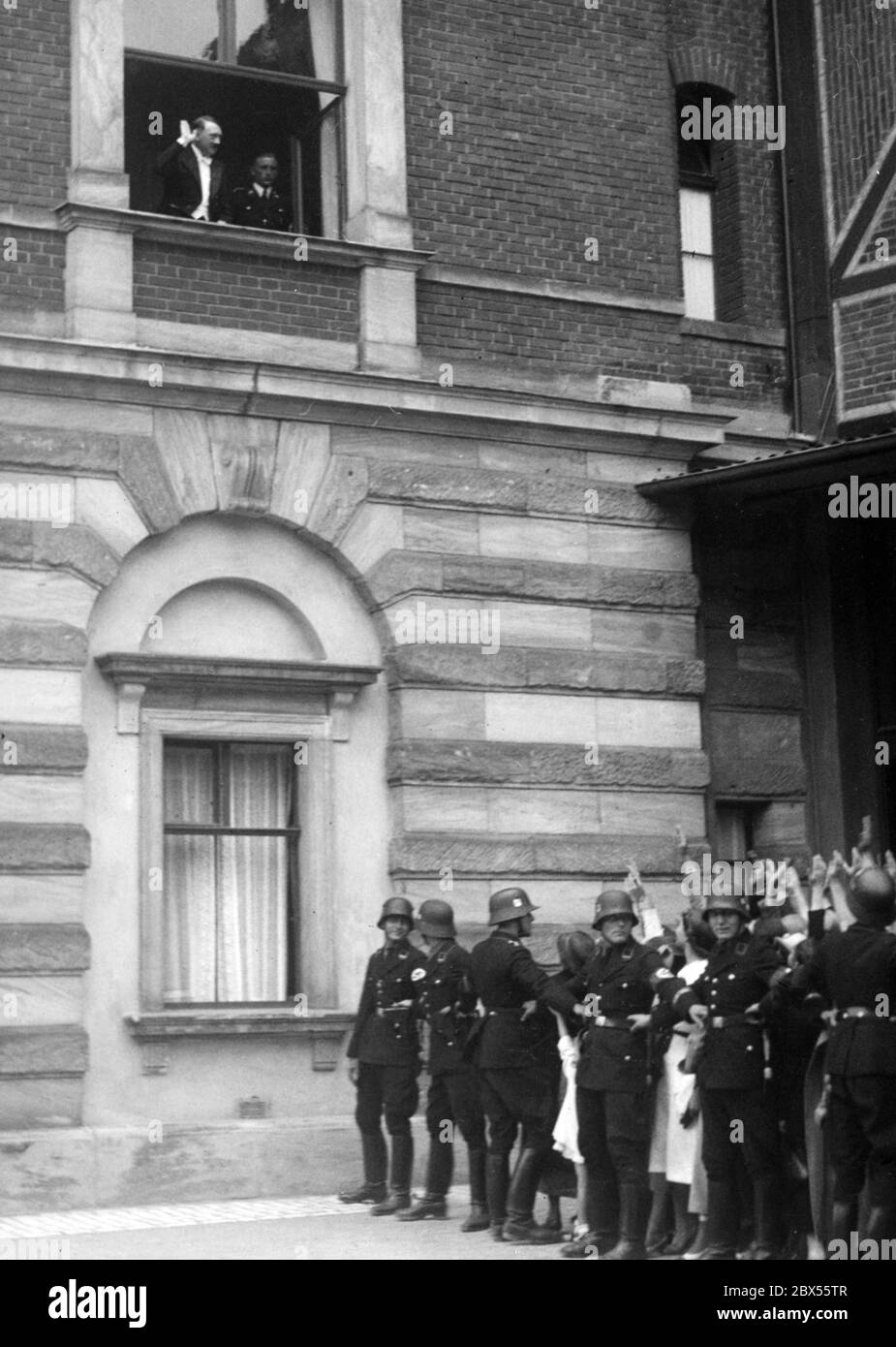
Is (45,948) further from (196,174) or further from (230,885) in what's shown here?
(196,174)

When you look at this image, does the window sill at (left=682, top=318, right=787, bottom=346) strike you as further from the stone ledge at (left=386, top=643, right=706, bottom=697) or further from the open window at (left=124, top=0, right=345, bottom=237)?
the open window at (left=124, top=0, right=345, bottom=237)

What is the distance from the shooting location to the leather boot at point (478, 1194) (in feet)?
41.0

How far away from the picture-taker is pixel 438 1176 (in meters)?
13.1

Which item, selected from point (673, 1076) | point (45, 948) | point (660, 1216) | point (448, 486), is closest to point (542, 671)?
point (448, 486)

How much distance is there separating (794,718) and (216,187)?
224 inches

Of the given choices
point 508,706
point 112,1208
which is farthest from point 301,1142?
point 508,706

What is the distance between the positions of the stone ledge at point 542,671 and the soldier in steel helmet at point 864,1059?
16.4 ft

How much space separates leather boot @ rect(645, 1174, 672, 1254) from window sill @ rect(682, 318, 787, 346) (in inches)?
285

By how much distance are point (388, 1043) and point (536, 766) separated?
8.43ft

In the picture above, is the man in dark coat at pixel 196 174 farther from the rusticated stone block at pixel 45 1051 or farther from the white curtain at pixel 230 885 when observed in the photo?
the rusticated stone block at pixel 45 1051

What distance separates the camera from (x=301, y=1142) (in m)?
14.0

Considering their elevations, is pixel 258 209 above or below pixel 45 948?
above

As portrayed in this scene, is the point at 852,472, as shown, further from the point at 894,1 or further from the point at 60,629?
the point at 60,629

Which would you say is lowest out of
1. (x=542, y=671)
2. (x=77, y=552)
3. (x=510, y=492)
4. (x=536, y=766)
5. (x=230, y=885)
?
(x=230, y=885)
